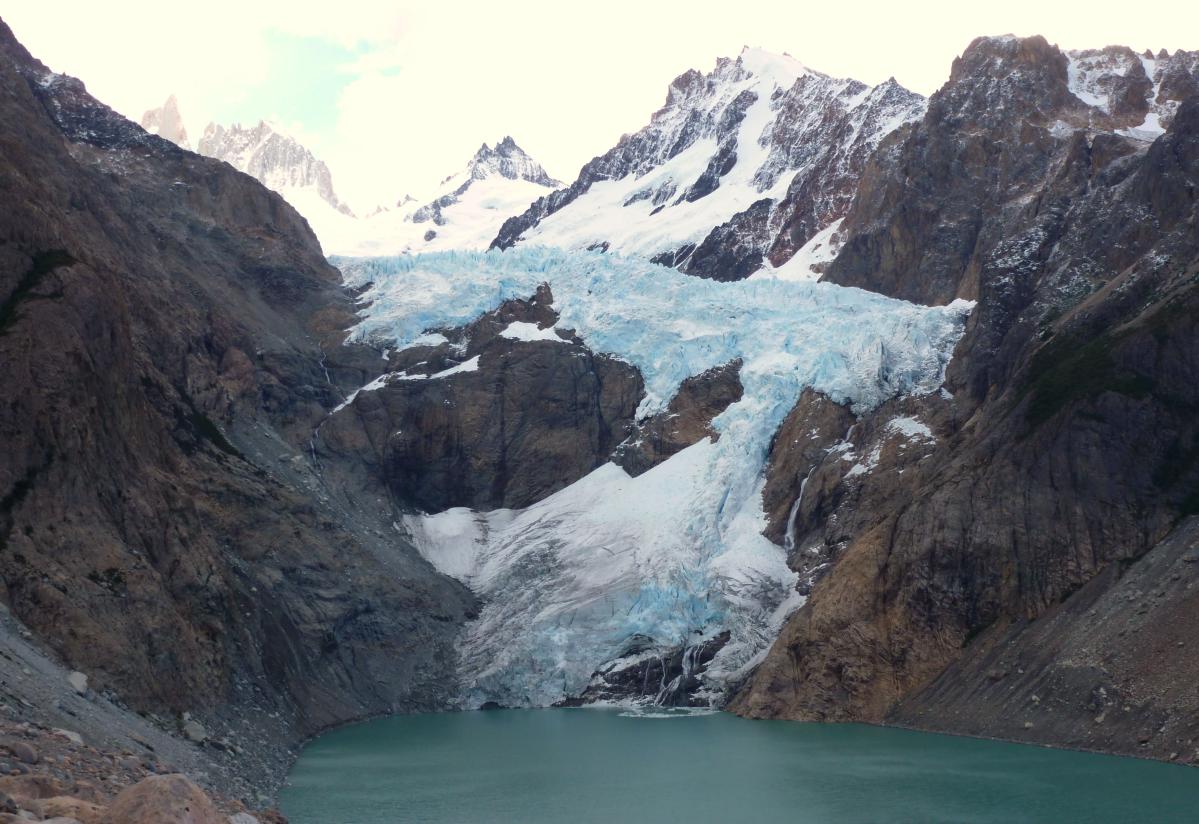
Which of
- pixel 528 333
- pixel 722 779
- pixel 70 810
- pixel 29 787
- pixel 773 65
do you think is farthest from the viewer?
pixel 773 65

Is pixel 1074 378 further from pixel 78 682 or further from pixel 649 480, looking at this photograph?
pixel 78 682

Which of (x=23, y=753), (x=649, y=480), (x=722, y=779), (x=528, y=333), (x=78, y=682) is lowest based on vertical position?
(x=722, y=779)

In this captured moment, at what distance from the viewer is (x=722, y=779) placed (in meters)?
A: 41.9

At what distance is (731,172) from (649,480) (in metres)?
77.6

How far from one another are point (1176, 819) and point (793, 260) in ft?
268

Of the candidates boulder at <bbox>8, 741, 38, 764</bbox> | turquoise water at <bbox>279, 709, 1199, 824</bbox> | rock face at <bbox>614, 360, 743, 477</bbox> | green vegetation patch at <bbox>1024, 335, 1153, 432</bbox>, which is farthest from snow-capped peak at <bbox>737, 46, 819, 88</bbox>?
boulder at <bbox>8, 741, 38, 764</bbox>

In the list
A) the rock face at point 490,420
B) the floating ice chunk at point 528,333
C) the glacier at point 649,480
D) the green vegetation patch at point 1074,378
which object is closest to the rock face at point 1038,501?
the green vegetation patch at point 1074,378

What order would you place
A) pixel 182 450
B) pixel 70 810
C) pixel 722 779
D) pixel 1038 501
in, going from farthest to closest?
1. pixel 182 450
2. pixel 1038 501
3. pixel 722 779
4. pixel 70 810

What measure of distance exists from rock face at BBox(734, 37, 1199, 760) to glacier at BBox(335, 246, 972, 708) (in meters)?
3.11

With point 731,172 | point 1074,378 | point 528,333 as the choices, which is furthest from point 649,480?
point 731,172

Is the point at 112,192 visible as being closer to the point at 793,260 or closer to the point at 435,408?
the point at 435,408

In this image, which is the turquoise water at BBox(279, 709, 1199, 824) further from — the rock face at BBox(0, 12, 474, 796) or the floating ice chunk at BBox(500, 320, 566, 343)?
the floating ice chunk at BBox(500, 320, 566, 343)

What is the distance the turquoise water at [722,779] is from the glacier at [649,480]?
1232cm

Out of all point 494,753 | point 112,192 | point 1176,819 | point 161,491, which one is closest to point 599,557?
point 494,753
